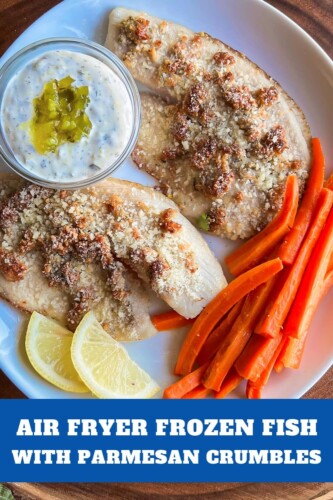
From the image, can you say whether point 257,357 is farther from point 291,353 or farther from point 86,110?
point 86,110

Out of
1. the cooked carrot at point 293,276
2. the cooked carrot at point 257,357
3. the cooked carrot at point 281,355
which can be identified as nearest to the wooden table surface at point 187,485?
the cooked carrot at point 281,355

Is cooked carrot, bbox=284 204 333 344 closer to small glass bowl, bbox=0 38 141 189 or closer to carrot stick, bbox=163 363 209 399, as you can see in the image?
carrot stick, bbox=163 363 209 399

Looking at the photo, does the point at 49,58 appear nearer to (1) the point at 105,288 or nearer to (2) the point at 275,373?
(1) the point at 105,288

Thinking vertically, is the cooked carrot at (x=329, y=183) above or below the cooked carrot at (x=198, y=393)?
above

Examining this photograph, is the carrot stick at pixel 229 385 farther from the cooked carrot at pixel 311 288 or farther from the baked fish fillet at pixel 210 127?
the baked fish fillet at pixel 210 127

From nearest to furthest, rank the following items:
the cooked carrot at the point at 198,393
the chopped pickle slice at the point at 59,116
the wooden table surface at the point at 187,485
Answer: the chopped pickle slice at the point at 59,116 < the cooked carrot at the point at 198,393 < the wooden table surface at the point at 187,485

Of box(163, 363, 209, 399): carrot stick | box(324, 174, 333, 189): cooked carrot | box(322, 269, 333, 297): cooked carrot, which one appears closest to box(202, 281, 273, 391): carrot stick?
box(163, 363, 209, 399): carrot stick
